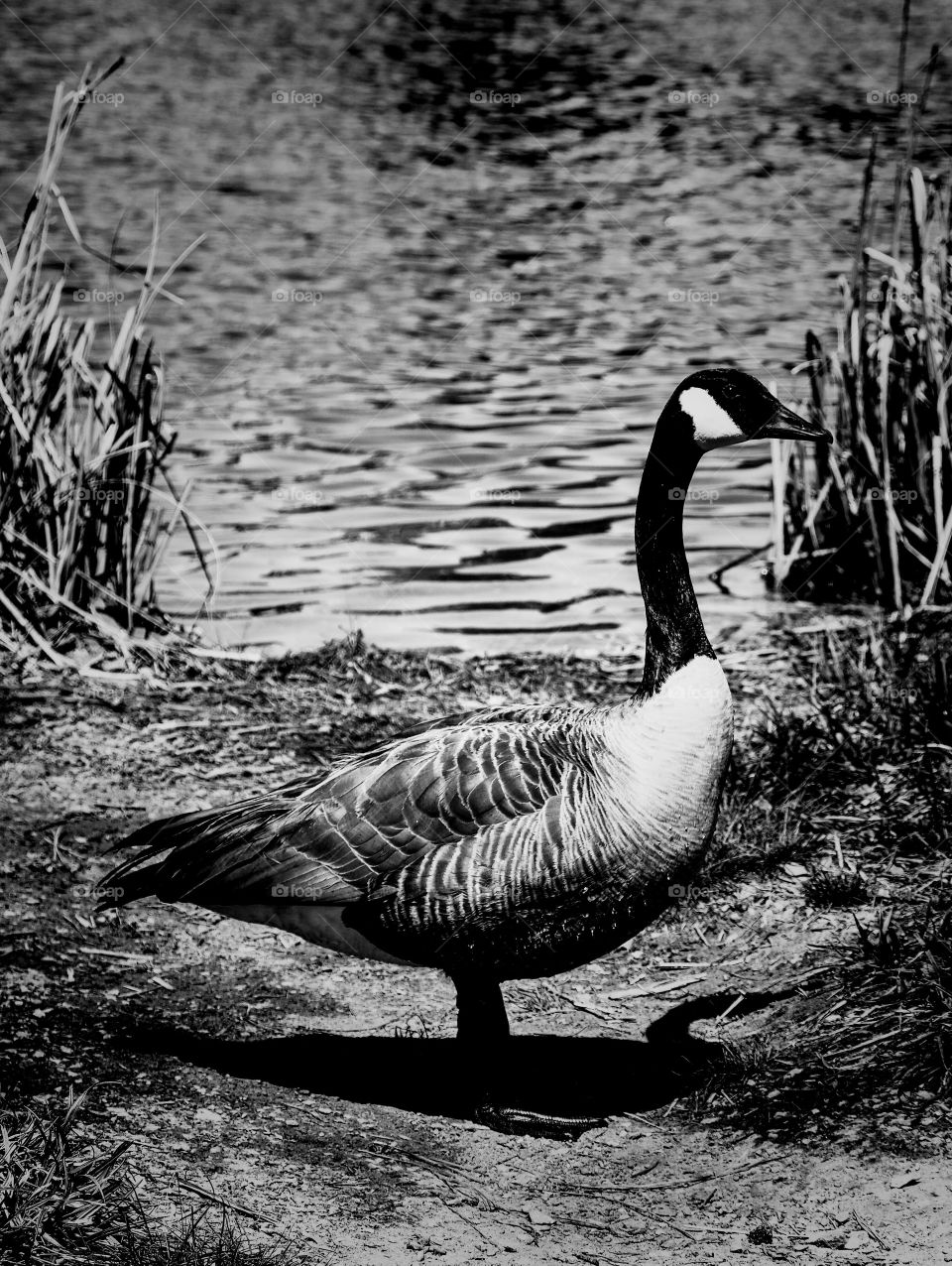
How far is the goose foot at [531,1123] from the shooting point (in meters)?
4.29

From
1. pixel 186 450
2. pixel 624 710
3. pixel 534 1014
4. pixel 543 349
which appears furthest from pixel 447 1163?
pixel 543 349

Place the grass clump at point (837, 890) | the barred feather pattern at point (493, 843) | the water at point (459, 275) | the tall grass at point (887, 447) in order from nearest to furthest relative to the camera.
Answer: the barred feather pattern at point (493, 843) → the grass clump at point (837, 890) → the tall grass at point (887, 447) → the water at point (459, 275)

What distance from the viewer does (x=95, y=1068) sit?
4.39 m

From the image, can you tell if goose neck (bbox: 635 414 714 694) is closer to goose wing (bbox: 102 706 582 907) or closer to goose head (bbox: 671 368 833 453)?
goose head (bbox: 671 368 833 453)

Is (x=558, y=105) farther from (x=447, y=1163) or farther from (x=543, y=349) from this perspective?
(x=447, y=1163)

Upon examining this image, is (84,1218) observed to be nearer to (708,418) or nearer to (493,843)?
(493,843)

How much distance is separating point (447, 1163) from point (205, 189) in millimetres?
15826

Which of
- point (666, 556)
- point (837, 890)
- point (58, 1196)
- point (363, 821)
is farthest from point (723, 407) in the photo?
point (58, 1196)

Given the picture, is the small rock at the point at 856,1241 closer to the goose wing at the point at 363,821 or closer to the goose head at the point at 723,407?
the goose wing at the point at 363,821

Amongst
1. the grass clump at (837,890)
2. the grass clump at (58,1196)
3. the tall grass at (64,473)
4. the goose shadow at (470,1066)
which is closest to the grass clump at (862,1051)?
the goose shadow at (470,1066)

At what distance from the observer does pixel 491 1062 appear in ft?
14.4

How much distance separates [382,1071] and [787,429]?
2254mm

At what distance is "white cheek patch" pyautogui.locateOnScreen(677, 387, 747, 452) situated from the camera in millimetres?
4398

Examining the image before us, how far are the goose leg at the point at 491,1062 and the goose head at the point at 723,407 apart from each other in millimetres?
1690
